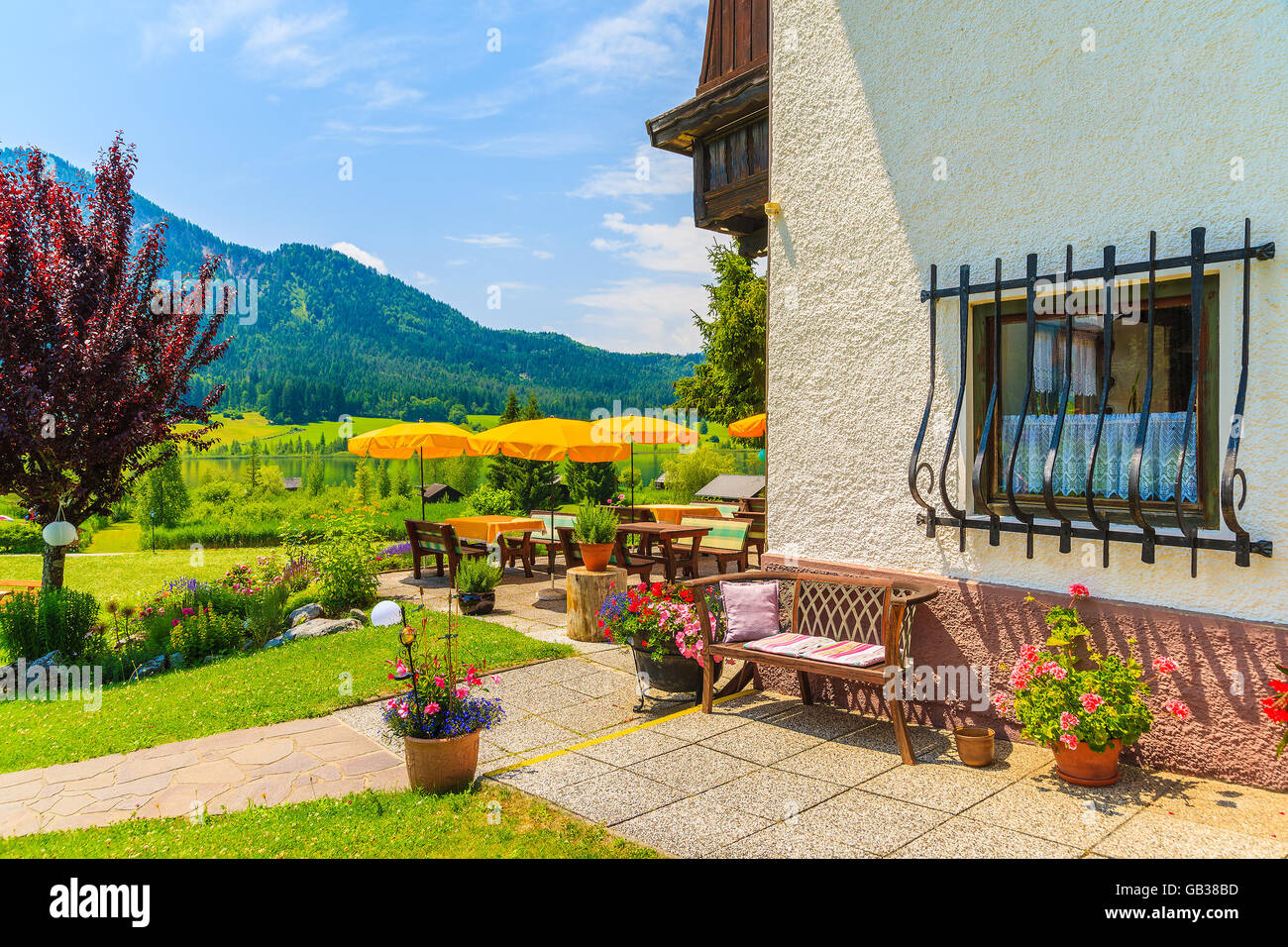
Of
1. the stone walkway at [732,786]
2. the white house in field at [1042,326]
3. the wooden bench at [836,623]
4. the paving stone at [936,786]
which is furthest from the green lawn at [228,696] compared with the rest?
the white house in field at [1042,326]

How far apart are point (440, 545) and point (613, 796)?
25.2ft

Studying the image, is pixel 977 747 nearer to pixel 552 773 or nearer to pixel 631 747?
pixel 631 747

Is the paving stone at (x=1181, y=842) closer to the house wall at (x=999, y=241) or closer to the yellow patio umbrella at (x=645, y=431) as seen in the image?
the house wall at (x=999, y=241)

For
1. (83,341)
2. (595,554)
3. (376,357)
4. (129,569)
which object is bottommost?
(129,569)

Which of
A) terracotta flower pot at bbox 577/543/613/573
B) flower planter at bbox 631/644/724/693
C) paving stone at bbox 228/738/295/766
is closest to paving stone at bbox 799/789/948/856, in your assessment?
flower planter at bbox 631/644/724/693

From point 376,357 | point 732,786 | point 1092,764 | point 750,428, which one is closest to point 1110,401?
point 1092,764

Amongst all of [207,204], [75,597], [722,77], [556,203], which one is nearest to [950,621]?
[722,77]

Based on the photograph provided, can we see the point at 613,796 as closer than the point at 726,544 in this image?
Yes

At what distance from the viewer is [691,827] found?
3.57 m

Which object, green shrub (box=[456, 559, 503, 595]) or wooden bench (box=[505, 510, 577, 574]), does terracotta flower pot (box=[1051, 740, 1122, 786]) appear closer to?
green shrub (box=[456, 559, 503, 595])

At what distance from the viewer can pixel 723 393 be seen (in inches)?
916

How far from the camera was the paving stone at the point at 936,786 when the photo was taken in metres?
3.81

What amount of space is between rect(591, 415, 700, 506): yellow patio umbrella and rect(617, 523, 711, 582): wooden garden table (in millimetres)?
1190

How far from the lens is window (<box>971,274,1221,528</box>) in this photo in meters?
3.96
